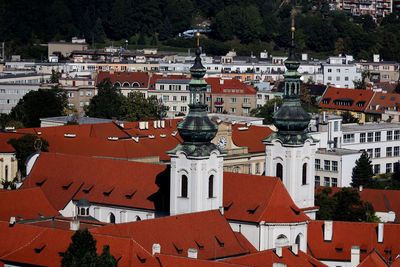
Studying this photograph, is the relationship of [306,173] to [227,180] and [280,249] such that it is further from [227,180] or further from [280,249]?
[280,249]

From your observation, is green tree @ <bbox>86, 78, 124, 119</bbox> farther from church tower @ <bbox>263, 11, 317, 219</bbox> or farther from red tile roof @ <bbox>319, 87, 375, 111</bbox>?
church tower @ <bbox>263, 11, 317, 219</bbox>

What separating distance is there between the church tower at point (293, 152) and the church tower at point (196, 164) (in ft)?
16.4

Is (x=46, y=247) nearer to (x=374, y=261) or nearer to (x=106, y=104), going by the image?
(x=374, y=261)

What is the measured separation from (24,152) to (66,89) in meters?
53.3

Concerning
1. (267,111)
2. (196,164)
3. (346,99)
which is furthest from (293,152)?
(346,99)

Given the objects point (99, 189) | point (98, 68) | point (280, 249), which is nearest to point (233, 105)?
point (98, 68)

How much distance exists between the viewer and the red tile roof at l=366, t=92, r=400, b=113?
15175 centimetres

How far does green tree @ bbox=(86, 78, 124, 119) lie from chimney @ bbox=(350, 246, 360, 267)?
2702 inches

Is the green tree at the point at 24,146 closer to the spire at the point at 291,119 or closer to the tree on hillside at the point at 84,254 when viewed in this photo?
the spire at the point at 291,119

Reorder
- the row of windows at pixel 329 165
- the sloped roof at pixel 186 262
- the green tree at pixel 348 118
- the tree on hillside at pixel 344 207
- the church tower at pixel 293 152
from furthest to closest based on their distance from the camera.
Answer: the green tree at pixel 348 118 → the row of windows at pixel 329 165 → the tree on hillside at pixel 344 207 → the church tower at pixel 293 152 → the sloped roof at pixel 186 262

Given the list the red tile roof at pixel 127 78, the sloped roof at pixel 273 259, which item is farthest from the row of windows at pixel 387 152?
the sloped roof at pixel 273 259

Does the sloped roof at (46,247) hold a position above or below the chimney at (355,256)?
above

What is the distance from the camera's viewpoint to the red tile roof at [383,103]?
151750mm

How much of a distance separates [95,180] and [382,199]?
838 inches
